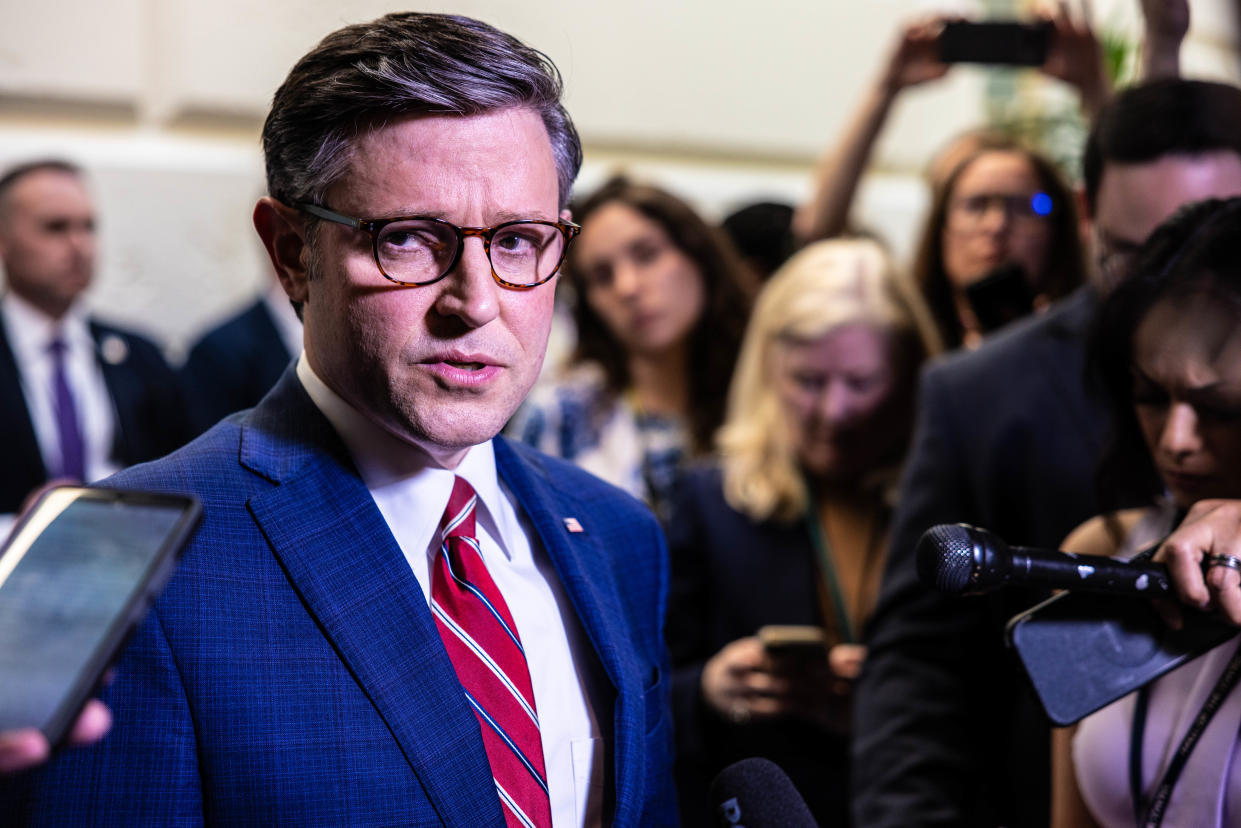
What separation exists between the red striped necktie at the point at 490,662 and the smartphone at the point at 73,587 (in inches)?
14.4

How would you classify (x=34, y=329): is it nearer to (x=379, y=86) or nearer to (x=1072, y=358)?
(x=379, y=86)

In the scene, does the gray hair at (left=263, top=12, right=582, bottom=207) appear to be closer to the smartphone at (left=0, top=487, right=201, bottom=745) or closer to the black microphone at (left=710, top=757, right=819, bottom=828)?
the smartphone at (left=0, top=487, right=201, bottom=745)

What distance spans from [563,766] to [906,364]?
4.74 feet

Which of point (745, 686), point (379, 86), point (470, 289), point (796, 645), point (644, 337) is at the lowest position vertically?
point (745, 686)

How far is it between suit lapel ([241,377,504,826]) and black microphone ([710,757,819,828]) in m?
0.19

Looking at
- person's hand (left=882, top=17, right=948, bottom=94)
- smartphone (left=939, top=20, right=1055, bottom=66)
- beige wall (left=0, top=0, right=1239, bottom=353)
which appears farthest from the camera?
person's hand (left=882, top=17, right=948, bottom=94)

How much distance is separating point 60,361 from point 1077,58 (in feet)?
6.87

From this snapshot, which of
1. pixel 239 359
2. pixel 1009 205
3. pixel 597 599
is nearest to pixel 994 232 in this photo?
pixel 1009 205

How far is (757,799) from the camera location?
99 centimetres

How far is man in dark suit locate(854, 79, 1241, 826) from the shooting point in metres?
1.46

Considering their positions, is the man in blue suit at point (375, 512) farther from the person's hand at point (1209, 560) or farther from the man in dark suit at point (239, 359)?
the man in dark suit at point (239, 359)

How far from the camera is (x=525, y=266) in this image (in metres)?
1.09

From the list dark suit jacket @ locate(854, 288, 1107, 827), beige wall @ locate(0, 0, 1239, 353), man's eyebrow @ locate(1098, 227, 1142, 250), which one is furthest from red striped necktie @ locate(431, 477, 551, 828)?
man's eyebrow @ locate(1098, 227, 1142, 250)

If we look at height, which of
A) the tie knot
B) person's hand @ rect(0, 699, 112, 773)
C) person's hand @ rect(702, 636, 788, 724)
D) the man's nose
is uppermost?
the man's nose
